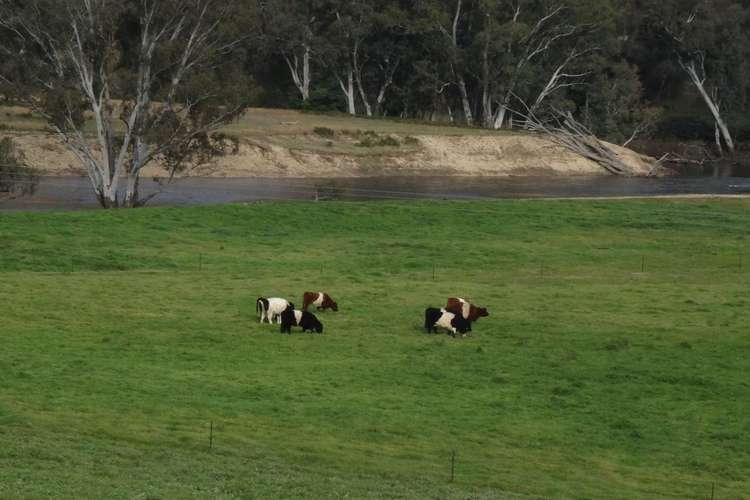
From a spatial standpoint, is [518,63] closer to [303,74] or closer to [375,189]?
[303,74]

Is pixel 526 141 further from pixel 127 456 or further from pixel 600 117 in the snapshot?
pixel 127 456

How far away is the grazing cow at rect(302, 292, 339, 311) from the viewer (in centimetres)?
3416

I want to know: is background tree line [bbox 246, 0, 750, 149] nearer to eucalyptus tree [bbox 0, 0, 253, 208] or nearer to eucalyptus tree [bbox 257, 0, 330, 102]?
eucalyptus tree [bbox 257, 0, 330, 102]

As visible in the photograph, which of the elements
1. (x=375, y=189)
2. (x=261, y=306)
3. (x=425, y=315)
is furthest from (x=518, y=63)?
(x=261, y=306)

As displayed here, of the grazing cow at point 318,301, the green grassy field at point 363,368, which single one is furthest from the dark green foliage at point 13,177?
the grazing cow at point 318,301

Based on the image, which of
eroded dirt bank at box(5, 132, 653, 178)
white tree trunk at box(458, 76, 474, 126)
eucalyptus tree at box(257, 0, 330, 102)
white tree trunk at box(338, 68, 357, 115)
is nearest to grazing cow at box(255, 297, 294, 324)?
eroded dirt bank at box(5, 132, 653, 178)

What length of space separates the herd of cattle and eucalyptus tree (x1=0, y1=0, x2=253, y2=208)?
25988 millimetres

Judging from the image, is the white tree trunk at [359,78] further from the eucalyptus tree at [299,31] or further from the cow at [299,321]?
the cow at [299,321]

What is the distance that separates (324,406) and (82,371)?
15.8 ft

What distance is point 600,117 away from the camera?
110 meters

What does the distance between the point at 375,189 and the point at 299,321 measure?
1744 inches

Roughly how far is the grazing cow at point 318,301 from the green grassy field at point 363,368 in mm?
436

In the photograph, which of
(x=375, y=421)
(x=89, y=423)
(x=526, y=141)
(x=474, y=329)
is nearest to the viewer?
(x=89, y=423)

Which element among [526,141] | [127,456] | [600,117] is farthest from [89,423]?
[600,117]
